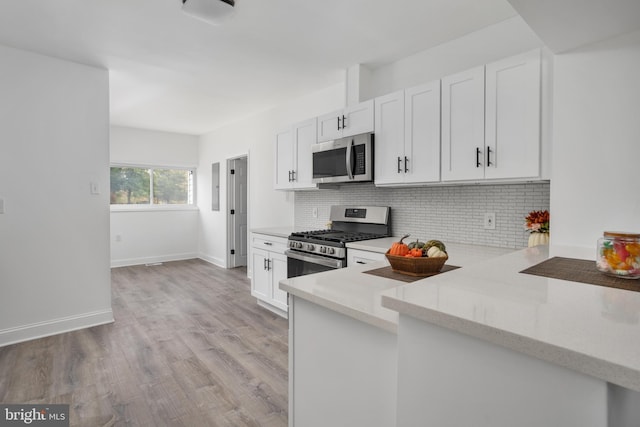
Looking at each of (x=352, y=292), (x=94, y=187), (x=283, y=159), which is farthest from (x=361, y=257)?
(x=94, y=187)

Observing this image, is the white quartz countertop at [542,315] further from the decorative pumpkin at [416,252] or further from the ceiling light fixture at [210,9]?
the ceiling light fixture at [210,9]

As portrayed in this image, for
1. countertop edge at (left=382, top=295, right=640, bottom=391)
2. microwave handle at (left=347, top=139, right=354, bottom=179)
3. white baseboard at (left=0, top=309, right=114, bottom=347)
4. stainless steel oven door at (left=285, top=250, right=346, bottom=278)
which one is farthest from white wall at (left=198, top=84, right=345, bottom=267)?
countertop edge at (left=382, top=295, right=640, bottom=391)

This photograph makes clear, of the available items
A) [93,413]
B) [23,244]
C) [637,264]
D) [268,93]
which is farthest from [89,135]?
[637,264]

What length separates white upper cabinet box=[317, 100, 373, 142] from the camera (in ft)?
9.59

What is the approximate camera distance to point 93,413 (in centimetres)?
191

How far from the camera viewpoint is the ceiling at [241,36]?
2301 millimetres

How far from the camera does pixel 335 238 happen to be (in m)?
2.88

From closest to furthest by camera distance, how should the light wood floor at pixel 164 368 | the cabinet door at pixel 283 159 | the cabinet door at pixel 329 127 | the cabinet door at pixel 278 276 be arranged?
1. the light wood floor at pixel 164 368
2. the cabinet door at pixel 329 127
3. the cabinet door at pixel 278 276
4. the cabinet door at pixel 283 159

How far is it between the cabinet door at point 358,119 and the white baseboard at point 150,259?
4827mm

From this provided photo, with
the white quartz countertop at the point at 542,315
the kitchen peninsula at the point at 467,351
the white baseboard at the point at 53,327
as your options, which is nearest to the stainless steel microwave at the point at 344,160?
the kitchen peninsula at the point at 467,351

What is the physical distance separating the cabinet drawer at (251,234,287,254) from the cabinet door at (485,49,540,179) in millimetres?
2001

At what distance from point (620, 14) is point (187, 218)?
6668mm

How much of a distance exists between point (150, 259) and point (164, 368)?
14.3 ft

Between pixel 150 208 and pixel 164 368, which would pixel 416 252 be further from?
pixel 150 208
